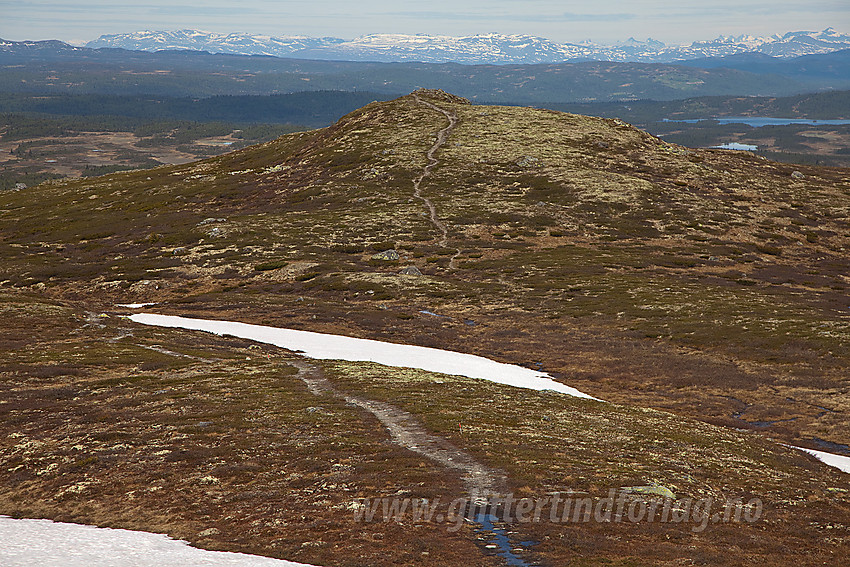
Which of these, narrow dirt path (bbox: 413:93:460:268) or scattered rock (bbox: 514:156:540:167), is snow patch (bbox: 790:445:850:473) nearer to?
narrow dirt path (bbox: 413:93:460:268)

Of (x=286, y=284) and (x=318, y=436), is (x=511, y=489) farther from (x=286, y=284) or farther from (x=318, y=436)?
(x=286, y=284)

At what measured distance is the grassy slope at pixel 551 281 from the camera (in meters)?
33.5

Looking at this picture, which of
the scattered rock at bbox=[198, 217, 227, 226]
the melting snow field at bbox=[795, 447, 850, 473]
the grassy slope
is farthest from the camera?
the scattered rock at bbox=[198, 217, 227, 226]

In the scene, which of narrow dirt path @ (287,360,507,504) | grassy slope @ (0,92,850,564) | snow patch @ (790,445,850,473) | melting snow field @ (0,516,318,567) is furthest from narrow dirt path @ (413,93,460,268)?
melting snow field @ (0,516,318,567)

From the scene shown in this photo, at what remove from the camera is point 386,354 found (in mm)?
67250

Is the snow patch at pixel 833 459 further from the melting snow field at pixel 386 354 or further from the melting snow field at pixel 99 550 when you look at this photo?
the melting snow field at pixel 99 550

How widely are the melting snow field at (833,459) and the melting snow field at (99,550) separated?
3404 cm

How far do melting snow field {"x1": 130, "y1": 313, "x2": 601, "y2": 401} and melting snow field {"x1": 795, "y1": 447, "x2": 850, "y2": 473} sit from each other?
17250 mm

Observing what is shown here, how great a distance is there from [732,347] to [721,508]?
4312 centimetres

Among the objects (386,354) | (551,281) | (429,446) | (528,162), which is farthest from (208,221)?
(429,446)

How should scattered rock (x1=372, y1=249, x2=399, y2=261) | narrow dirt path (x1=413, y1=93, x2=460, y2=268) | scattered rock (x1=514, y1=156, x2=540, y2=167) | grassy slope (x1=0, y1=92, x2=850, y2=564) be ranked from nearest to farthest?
1. grassy slope (x1=0, y1=92, x2=850, y2=564)
2. scattered rock (x1=372, y1=249, x2=399, y2=261)
3. narrow dirt path (x1=413, y1=93, x2=460, y2=268)
4. scattered rock (x1=514, y1=156, x2=540, y2=167)

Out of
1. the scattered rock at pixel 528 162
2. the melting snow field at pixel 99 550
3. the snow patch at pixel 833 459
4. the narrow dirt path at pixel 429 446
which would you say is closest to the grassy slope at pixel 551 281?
the scattered rock at pixel 528 162

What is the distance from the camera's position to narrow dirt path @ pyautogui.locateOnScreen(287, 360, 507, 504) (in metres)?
27.4

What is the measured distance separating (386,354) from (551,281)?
1446 inches
